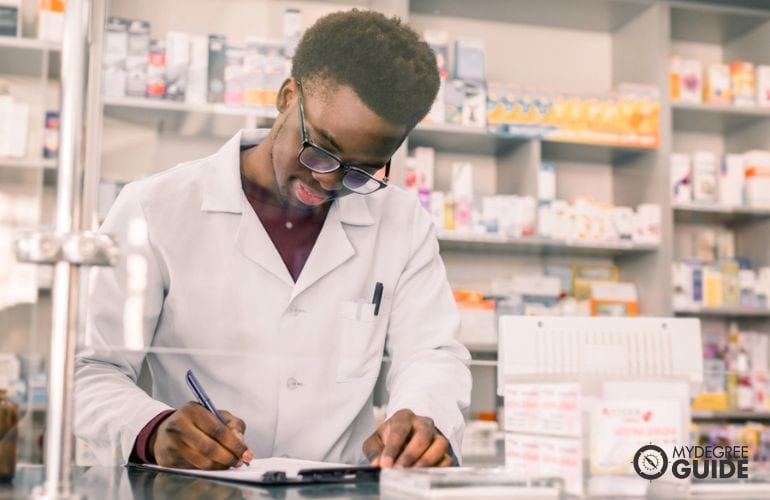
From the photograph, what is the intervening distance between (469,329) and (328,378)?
1937 millimetres

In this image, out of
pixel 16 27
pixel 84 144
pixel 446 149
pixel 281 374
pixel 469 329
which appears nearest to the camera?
pixel 84 144

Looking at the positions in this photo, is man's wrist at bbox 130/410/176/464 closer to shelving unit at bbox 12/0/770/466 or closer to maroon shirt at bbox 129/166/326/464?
maroon shirt at bbox 129/166/326/464

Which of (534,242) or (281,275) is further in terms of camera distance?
(534,242)

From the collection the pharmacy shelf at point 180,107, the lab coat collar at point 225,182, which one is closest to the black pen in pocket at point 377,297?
the lab coat collar at point 225,182

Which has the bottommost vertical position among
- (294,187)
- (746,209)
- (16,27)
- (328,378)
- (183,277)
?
(328,378)

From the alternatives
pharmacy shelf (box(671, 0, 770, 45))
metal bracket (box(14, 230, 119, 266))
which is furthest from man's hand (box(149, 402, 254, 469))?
pharmacy shelf (box(671, 0, 770, 45))

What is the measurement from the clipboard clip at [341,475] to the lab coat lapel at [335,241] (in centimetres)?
63

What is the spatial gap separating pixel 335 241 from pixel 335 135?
264 mm

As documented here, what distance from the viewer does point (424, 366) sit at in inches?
60.6

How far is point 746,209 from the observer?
400cm

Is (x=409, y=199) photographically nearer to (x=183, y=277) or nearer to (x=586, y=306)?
(x=183, y=277)

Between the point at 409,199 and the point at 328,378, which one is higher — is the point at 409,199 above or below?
above

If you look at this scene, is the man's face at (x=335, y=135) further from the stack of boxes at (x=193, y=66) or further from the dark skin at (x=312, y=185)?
the stack of boxes at (x=193, y=66)

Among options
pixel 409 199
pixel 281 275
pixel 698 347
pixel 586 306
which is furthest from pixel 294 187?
pixel 586 306
